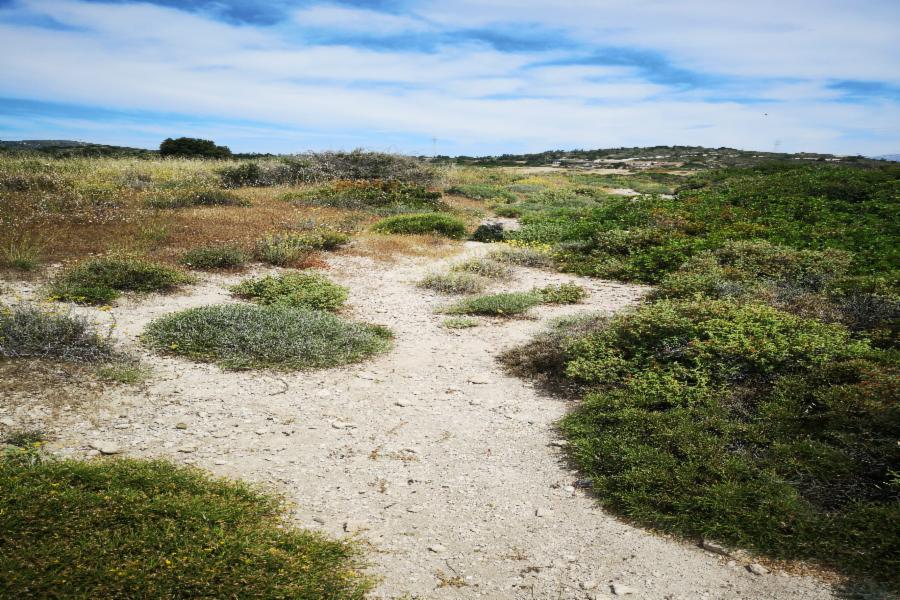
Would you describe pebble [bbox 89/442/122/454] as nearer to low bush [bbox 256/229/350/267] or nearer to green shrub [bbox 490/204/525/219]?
low bush [bbox 256/229/350/267]

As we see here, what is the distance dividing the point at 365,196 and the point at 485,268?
10.6 meters

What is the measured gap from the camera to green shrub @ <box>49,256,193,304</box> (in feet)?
28.0

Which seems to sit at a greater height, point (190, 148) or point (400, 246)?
point (190, 148)

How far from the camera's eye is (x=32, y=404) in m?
5.13

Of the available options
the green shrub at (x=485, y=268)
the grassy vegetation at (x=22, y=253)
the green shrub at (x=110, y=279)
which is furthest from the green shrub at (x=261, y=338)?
the green shrub at (x=485, y=268)

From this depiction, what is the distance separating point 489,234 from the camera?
55.2 feet

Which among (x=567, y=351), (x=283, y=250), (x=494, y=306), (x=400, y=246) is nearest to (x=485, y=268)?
(x=494, y=306)

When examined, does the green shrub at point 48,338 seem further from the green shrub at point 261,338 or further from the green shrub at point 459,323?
the green shrub at point 459,323

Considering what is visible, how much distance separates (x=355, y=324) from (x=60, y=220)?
9701 mm

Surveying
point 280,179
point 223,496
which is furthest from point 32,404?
point 280,179

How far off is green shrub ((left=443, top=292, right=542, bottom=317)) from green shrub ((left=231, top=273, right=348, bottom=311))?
78.9 inches

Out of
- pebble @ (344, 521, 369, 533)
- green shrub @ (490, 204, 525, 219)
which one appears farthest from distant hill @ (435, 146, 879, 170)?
pebble @ (344, 521, 369, 533)

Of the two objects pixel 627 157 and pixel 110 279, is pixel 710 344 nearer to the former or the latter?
pixel 110 279

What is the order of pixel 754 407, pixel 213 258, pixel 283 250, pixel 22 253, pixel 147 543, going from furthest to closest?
pixel 283 250 → pixel 213 258 → pixel 22 253 → pixel 754 407 → pixel 147 543
